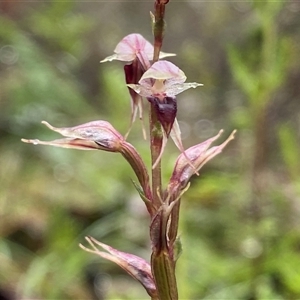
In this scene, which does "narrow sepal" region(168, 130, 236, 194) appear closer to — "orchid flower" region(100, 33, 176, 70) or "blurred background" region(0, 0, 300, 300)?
"orchid flower" region(100, 33, 176, 70)

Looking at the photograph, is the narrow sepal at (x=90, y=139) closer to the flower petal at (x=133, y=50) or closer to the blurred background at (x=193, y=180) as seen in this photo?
the flower petal at (x=133, y=50)

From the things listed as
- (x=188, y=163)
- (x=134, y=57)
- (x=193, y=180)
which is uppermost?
(x=134, y=57)

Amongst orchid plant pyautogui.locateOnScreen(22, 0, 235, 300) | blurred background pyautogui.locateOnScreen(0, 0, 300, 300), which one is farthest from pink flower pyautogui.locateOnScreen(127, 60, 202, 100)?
blurred background pyautogui.locateOnScreen(0, 0, 300, 300)

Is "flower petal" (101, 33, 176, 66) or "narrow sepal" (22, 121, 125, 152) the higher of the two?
"flower petal" (101, 33, 176, 66)

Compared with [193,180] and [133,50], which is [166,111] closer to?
[133,50]

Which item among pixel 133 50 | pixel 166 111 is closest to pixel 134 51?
pixel 133 50

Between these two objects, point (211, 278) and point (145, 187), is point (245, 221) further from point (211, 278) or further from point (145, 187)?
point (145, 187)
